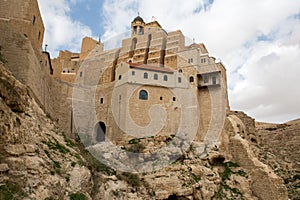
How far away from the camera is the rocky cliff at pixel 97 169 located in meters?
12.3

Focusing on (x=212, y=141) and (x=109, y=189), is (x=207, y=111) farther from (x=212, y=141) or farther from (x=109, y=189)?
(x=109, y=189)

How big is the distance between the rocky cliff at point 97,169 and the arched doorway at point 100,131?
31.9ft

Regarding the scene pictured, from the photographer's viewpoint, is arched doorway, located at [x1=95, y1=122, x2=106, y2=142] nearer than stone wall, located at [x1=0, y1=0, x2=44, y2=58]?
No

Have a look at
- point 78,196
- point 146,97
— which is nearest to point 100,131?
point 146,97

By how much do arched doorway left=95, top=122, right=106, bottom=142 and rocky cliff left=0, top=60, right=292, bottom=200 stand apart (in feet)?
31.9

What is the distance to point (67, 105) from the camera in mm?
31031

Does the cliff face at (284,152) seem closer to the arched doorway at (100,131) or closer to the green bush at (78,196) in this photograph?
the arched doorway at (100,131)

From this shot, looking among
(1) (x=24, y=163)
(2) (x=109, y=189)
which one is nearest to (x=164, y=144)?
(2) (x=109, y=189)

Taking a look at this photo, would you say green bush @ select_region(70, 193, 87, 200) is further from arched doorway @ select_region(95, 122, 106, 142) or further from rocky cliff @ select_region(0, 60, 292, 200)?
arched doorway @ select_region(95, 122, 106, 142)

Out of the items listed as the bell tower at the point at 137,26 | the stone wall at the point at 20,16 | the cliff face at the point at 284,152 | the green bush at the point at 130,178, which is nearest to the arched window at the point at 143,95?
the green bush at the point at 130,178

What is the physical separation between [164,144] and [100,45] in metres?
29.7

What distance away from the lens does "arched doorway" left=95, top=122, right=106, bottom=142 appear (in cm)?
3331

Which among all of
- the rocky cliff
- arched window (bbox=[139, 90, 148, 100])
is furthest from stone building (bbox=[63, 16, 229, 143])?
the rocky cliff

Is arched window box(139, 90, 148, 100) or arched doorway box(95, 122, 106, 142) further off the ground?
arched window box(139, 90, 148, 100)
